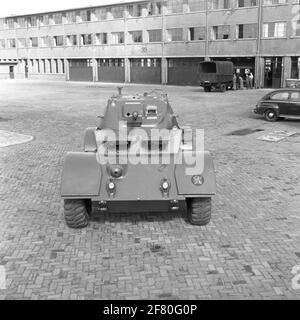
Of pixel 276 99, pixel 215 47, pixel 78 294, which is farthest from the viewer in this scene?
→ pixel 215 47

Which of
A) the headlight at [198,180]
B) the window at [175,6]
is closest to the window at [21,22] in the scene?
the window at [175,6]

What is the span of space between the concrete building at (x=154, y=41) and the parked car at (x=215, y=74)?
609 centimetres

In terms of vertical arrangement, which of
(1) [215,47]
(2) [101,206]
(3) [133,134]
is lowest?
(2) [101,206]

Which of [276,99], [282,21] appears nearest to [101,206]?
[276,99]

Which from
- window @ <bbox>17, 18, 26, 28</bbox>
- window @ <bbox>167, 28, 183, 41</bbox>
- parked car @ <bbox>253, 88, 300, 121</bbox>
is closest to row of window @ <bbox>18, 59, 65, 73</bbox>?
A: window @ <bbox>17, 18, 26, 28</bbox>

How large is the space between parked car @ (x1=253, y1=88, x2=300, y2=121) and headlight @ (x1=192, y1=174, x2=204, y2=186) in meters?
13.9

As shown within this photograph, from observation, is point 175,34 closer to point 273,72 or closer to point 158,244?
point 273,72

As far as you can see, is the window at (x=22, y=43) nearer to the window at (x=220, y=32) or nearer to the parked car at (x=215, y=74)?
the window at (x=220, y=32)

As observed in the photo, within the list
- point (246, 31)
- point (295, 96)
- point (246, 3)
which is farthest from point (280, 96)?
point (246, 3)

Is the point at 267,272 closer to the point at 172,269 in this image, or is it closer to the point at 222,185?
the point at 172,269

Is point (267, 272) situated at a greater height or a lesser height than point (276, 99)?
lesser

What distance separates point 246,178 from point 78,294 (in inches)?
245

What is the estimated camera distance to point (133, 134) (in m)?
8.20

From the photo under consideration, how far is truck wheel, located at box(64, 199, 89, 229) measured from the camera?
693 centimetres
